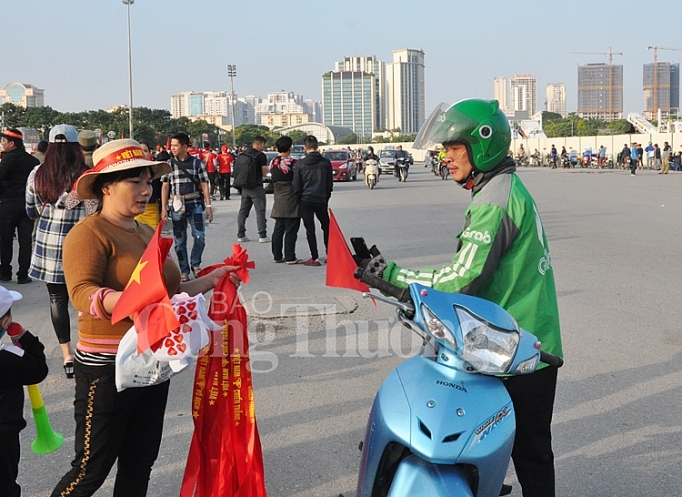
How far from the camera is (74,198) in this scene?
226 inches

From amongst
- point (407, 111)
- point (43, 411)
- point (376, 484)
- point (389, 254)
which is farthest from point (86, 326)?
point (407, 111)

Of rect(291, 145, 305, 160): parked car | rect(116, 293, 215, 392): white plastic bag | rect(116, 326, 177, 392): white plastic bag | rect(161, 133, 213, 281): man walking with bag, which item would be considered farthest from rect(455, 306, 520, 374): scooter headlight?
rect(291, 145, 305, 160): parked car

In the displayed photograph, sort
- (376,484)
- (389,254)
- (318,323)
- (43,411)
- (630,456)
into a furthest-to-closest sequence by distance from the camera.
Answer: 1. (389,254)
2. (318,323)
3. (630,456)
4. (43,411)
5. (376,484)

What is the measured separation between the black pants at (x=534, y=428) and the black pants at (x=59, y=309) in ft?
12.8

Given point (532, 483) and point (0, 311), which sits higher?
point (0, 311)

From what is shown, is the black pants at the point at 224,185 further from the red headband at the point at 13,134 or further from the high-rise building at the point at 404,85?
the high-rise building at the point at 404,85

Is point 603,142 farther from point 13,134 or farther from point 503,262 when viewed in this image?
point 503,262

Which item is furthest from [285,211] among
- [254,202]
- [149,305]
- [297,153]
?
[297,153]

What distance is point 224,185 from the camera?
87.0ft

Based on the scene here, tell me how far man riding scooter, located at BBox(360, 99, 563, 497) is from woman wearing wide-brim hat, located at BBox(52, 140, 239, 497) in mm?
980

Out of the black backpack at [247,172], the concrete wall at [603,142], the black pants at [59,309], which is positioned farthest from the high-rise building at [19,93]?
the black pants at [59,309]

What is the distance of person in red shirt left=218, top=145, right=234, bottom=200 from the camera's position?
84.9 ft

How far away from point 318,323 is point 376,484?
5.03m

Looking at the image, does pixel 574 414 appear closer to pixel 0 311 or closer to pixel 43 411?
pixel 43 411
